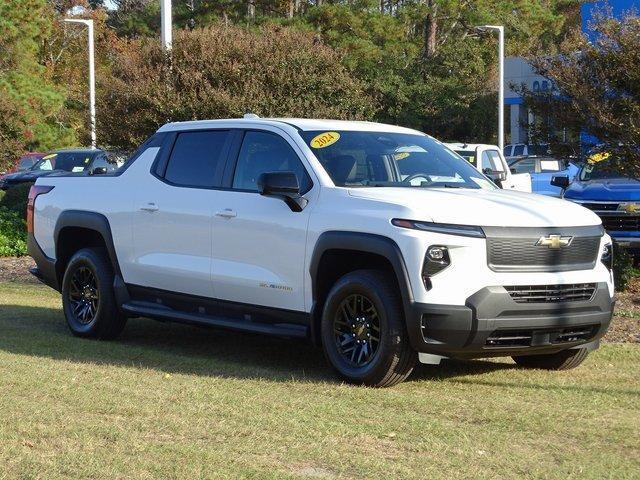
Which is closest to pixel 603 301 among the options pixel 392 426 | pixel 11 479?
pixel 392 426

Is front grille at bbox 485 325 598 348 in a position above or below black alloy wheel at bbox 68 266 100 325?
above

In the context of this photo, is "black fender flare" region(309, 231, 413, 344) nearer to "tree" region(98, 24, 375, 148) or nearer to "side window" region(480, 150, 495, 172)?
"tree" region(98, 24, 375, 148)

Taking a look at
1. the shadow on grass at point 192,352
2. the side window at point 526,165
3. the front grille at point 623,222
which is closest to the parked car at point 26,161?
the side window at point 526,165

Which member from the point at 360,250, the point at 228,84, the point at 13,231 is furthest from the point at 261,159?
the point at 13,231

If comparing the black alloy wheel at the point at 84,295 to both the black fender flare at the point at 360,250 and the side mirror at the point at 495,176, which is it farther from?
the side mirror at the point at 495,176

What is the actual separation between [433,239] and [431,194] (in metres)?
0.67

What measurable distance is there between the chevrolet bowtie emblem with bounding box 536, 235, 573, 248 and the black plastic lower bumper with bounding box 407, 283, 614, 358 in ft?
1.28

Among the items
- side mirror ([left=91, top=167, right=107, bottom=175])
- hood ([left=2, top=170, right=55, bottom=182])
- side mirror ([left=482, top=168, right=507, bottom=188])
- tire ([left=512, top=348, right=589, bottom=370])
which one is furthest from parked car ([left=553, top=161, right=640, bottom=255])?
hood ([left=2, top=170, right=55, bottom=182])

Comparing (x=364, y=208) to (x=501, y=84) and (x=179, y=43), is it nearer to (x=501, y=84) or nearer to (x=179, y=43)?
(x=179, y=43)

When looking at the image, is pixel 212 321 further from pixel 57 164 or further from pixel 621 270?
pixel 57 164

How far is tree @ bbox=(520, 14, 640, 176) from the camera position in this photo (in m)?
12.7

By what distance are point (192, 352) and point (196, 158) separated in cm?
162

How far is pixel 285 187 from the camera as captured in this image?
8.21 meters

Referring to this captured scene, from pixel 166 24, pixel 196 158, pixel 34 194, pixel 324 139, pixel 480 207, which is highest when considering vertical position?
pixel 166 24
